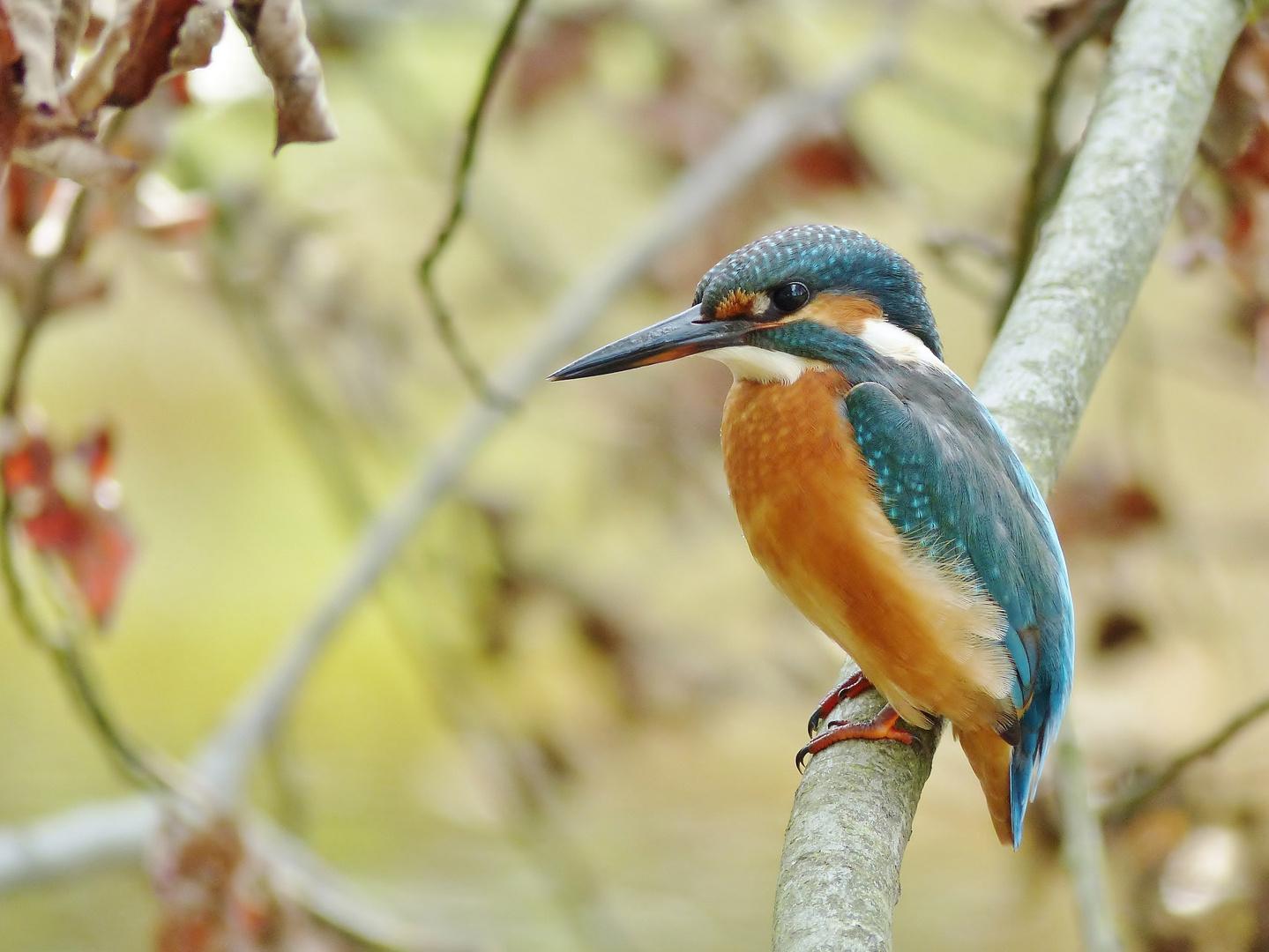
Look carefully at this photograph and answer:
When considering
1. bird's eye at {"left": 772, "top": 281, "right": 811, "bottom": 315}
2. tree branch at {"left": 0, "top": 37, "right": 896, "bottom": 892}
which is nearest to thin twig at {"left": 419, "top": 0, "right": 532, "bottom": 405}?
tree branch at {"left": 0, "top": 37, "right": 896, "bottom": 892}

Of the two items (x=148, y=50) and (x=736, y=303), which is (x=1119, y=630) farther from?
(x=148, y=50)

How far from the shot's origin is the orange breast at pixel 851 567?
4.41ft

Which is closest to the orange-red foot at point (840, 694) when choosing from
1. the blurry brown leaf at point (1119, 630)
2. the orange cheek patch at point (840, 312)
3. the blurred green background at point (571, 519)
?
the orange cheek patch at point (840, 312)

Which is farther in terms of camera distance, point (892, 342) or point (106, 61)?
point (892, 342)

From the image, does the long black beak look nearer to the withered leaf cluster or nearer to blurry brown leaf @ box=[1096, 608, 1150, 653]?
the withered leaf cluster

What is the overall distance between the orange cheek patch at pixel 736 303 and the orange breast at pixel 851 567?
9cm

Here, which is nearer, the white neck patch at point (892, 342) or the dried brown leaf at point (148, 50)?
the dried brown leaf at point (148, 50)

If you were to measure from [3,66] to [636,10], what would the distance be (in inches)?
92.3

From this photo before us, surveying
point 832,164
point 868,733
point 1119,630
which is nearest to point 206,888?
point 868,733

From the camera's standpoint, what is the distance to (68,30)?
85 cm

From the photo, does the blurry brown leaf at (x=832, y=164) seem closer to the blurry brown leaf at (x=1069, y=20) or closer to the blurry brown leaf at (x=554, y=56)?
the blurry brown leaf at (x=554, y=56)

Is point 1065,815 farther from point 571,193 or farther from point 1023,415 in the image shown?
point 571,193

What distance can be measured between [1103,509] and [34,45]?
90.3 inches

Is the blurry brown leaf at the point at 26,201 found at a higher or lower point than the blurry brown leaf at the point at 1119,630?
higher
